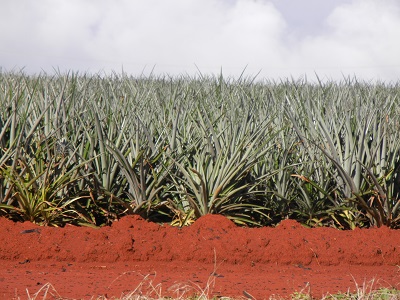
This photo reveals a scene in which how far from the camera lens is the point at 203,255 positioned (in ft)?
11.3

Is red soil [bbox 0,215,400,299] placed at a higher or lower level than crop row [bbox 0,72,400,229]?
lower

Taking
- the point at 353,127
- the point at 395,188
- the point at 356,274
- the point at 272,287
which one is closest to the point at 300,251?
the point at 356,274

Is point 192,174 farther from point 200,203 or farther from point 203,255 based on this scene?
point 203,255

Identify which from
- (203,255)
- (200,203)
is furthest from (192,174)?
(203,255)

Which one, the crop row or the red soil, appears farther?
the crop row

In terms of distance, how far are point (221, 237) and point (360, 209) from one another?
3.96ft

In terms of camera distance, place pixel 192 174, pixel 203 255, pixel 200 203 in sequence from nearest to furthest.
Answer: pixel 203 255 → pixel 200 203 → pixel 192 174

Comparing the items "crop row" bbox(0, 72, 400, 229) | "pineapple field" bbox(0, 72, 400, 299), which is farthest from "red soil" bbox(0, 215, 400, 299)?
"crop row" bbox(0, 72, 400, 229)

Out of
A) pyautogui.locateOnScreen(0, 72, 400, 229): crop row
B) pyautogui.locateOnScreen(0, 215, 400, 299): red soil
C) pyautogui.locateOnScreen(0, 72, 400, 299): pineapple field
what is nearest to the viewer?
pyautogui.locateOnScreen(0, 215, 400, 299): red soil

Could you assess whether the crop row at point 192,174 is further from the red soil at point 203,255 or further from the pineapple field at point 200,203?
the red soil at point 203,255

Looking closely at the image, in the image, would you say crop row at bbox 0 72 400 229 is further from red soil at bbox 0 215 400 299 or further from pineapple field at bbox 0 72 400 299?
red soil at bbox 0 215 400 299

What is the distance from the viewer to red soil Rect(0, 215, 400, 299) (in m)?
3.16

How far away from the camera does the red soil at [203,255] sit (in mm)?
3158

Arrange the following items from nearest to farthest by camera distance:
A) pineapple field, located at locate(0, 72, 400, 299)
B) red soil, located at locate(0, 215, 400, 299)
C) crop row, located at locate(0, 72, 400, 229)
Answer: red soil, located at locate(0, 215, 400, 299) < pineapple field, located at locate(0, 72, 400, 299) < crop row, located at locate(0, 72, 400, 229)
